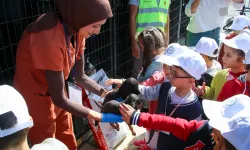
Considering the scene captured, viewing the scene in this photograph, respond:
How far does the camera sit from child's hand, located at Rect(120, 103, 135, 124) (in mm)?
1861

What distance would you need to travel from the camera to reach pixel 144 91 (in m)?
2.32

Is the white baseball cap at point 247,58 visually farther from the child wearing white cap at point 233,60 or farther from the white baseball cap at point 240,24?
the white baseball cap at point 240,24

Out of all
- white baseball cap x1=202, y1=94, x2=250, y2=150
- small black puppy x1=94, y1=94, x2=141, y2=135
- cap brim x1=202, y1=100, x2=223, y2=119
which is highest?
white baseball cap x1=202, y1=94, x2=250, y2=150

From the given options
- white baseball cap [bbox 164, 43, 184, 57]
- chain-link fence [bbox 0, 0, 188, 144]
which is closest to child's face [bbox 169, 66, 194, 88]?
white baseball cap [bbox 164, 43, 184, 57]

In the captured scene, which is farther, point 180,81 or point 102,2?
point 180,81

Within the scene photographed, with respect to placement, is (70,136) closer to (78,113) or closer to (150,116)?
(78,113)

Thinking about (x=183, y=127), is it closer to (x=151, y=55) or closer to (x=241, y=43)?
(x=151, y=55)

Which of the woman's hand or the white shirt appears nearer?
the woman's hand

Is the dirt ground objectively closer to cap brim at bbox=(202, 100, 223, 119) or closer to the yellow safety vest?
the yellow safety vest

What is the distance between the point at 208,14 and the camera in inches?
161

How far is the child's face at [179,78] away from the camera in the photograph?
2043 mm

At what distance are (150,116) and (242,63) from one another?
1.17 m

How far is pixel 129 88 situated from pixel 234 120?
99cm

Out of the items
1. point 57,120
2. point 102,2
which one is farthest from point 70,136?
point 102,2
